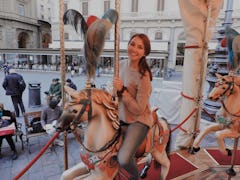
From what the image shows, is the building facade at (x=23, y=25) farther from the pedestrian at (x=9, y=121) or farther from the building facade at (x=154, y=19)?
the pedestrian at (x=9, y=121)

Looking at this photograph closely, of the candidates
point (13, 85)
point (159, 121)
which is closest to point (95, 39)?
point (159, 121)

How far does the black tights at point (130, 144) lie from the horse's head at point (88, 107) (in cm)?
16

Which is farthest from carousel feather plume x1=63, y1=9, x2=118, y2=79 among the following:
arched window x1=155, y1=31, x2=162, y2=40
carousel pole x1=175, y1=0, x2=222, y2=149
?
arched window x1=155, y1=31, x2=162, y2=40

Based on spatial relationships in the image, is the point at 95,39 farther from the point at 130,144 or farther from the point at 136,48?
the point at 130,144

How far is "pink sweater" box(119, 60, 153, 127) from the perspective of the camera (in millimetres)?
1684

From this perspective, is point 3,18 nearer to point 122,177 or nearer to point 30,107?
point 30,107

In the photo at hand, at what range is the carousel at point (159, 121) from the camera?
1599 millimetres

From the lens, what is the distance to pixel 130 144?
→ 6.00ft

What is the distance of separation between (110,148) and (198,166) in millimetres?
2373

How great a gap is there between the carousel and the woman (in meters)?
0.10

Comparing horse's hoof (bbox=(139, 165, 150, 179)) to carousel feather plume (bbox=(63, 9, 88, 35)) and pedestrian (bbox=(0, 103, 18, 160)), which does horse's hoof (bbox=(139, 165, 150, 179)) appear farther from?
pedestrian (bbox=(0, 103, 18, 160))

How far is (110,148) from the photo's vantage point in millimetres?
1849

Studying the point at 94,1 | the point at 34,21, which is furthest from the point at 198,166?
the point at 34,21

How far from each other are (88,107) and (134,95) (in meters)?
0.45
